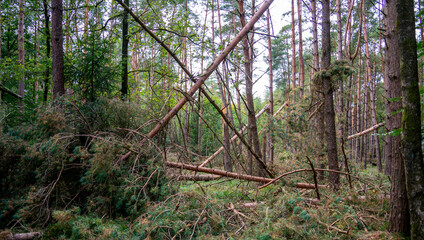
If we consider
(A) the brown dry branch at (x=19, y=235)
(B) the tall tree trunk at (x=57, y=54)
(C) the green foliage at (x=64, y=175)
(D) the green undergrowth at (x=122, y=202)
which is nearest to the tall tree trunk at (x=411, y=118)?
(D) the green undergrowth at (x=122, y=202)

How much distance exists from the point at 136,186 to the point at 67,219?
38.7 inches

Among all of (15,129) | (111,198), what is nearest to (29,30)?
(15,129)

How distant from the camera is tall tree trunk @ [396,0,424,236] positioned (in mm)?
2252

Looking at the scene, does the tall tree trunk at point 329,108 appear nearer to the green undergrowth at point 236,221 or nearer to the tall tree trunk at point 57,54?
the green undergrowth at point 236,221

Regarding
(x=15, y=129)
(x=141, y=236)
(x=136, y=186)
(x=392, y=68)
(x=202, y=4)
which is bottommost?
(x=141, y=236)

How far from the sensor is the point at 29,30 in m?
12.4

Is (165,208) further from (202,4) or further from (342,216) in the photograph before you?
(202,4)

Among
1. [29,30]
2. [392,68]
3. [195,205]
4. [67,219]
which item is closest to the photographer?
[392,68]

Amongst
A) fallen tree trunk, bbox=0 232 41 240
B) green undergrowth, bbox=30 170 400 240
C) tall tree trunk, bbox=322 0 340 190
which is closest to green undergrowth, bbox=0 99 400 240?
green undergrowth, bbox=30 170 400 240

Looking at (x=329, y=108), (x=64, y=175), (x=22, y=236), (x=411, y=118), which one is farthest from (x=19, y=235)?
(x=329, y=108)

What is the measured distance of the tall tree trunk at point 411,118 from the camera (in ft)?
7.39

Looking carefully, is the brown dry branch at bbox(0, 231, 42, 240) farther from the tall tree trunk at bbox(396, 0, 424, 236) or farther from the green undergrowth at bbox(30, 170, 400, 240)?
the tall tree trunk at bbox(396, 0, 424, 236)

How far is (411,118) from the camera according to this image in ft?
7.48

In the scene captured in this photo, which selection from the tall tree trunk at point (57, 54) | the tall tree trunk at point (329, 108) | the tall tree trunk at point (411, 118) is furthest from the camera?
the tall tree trunk at point (57, 54)
